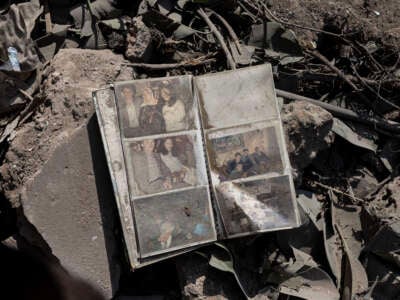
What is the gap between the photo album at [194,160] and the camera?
2.23 metres

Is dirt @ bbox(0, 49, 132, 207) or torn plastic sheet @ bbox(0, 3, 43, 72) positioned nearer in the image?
dirt @ bbox(0, 49, 132, 207)

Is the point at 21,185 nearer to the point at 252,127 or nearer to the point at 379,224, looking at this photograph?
the point at 252,127

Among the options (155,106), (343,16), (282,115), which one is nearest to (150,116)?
(155,106)

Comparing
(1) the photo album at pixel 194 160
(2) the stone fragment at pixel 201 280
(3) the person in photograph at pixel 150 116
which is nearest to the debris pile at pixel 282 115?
(2) the stone fragment at pixel 201 280

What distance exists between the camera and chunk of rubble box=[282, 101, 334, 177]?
8.04 feet

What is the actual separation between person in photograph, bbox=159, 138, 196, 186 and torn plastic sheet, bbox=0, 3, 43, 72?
883 mm

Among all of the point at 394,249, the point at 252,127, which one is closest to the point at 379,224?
the point at 394,249

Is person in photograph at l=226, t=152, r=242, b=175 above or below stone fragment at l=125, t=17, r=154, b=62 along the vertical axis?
below

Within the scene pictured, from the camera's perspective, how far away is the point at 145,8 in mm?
2652

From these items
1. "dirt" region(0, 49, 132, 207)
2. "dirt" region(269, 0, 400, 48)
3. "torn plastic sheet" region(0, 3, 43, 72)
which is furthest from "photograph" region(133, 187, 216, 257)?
"dirt" region(269, 0, 400, 48)

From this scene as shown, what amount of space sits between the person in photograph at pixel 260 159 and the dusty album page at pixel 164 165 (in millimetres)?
249

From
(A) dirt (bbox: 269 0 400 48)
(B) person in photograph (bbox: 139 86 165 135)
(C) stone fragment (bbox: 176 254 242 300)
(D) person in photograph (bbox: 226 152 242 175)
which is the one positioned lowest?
(C) stone fragment (bbox: 176 254 242 300)

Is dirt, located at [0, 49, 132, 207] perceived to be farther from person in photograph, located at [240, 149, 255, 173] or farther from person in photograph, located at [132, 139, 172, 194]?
person in photograph, located at [240, 149, 255, 173]

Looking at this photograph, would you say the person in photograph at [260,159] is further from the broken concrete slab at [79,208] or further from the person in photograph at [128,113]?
the broken concrete slab at [79,208]
